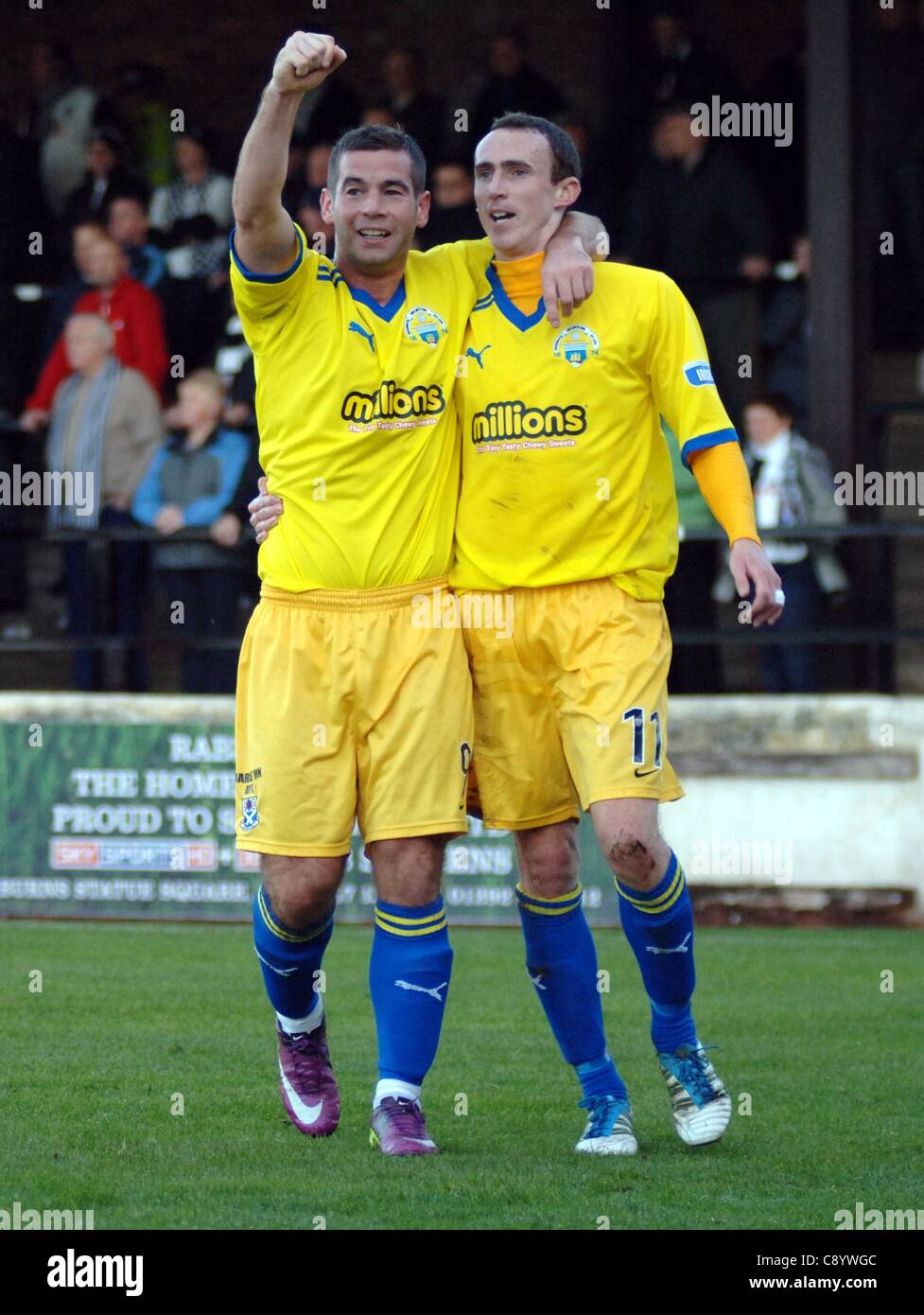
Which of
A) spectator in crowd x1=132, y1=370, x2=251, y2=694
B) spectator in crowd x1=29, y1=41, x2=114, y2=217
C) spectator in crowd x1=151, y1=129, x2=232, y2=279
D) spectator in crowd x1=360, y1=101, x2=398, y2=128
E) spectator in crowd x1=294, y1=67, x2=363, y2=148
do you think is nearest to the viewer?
spectator in crowd x1=132, y1=370, x2=251, y2=694

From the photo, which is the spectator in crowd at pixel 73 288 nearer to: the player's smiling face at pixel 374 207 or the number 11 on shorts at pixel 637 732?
the player's smiling face at pixel 374 207

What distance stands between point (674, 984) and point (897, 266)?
890 centimetres

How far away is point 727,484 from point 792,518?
5474 mm

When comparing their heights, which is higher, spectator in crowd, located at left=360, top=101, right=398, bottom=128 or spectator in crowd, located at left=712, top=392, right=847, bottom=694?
spectator in crowd, located at left=360, top=101, right=398, bottom=128

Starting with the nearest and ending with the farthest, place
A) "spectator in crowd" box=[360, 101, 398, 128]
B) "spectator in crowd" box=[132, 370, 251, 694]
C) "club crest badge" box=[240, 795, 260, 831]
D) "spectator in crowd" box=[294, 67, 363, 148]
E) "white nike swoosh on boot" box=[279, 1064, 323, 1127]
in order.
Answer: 1. "club crest badge" box=[240, 795, 260, 831]
2. "white nike swoosh on boot" box=[279, 1064, 323, 1127]
3. "spectator in crowd" box=[132, 370, 251, 694]
4. "spectator in crowd" box=[360, 101, 398, 128]
5. "spectator in crowd" box=[294, 67, 363, 148]

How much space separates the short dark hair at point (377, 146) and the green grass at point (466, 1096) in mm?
2412

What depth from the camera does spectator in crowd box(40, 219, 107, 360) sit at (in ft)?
41.9

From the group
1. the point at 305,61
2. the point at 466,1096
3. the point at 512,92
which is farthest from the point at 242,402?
the point at 305,61

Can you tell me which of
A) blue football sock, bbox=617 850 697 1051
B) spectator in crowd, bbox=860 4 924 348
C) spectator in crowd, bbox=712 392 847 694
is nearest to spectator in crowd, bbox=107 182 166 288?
spectator in crowd, bbox=712 392 847 694

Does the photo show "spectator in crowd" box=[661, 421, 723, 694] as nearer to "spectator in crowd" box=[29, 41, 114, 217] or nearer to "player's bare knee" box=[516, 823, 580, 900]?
"spectator in crowd" box=[29, 41, 114, 217]

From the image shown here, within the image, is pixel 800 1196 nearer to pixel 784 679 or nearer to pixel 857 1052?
pixel 857 1052

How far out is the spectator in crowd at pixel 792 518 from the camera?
35.7 ft

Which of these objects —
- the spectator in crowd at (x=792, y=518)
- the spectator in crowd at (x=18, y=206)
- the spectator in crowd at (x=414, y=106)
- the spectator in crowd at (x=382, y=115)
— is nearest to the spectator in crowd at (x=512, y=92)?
the spectator in crowd at (x=414, y=106)

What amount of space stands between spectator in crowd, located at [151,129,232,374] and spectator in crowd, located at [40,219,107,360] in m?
0.48
